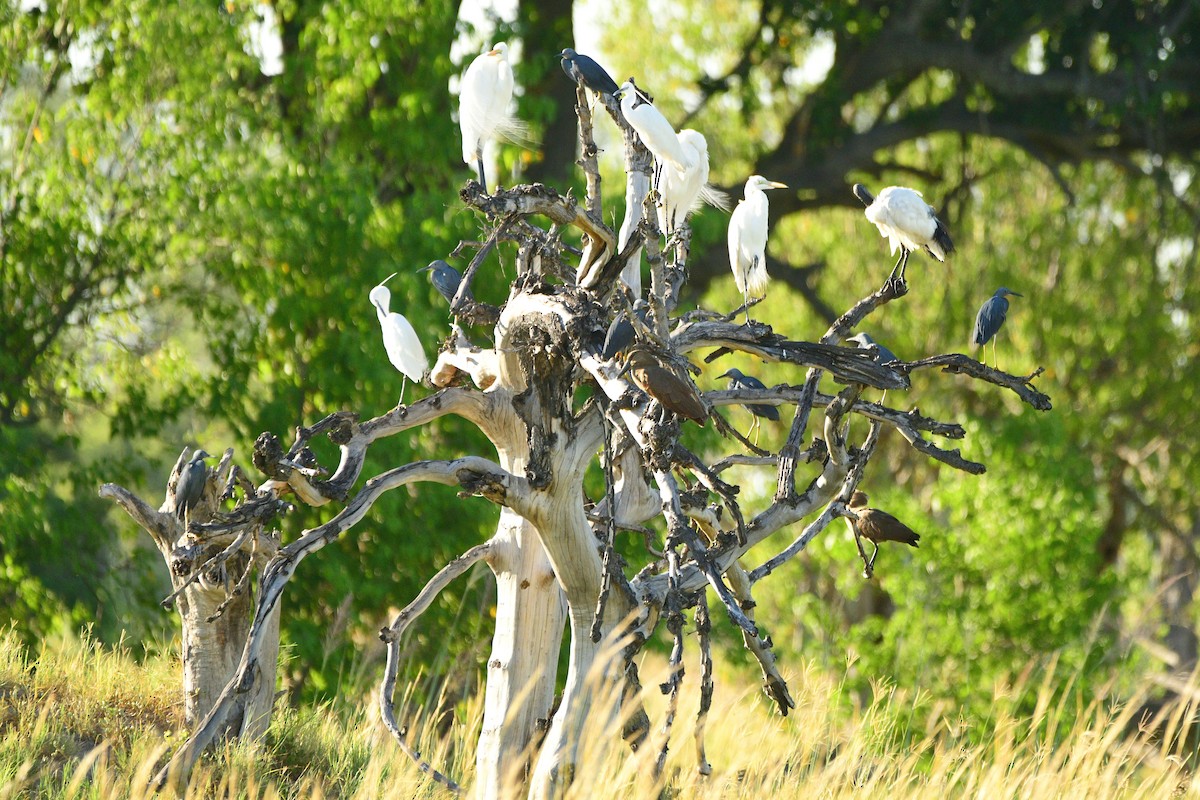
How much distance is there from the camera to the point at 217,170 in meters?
7.42

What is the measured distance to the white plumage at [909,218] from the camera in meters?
4.46

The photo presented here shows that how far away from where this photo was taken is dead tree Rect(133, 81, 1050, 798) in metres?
3.15

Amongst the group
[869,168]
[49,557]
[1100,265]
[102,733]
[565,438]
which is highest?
[869,168]

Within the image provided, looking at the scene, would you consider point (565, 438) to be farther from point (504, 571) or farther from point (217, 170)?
point (217, 170)

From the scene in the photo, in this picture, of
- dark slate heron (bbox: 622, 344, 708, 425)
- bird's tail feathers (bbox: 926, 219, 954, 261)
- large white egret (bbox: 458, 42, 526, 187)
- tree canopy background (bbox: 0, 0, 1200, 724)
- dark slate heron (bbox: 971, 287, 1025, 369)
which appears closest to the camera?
dark slate heron (bbox: 622, 344, 708, 425)

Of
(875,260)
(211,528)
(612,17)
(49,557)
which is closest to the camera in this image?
(211,528)

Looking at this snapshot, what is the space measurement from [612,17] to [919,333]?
5.36 metres

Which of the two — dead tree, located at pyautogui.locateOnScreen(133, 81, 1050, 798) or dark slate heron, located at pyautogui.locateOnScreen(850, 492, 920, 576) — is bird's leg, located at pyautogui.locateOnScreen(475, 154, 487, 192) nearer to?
dead tree, located at pyautogui.locateOnScreen(133, 81, 1050, 798)

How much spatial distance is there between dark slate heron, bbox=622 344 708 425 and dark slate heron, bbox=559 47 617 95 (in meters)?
1.32

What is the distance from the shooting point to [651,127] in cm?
389

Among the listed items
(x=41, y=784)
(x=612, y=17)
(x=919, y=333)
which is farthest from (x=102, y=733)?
(x=612, y=17)

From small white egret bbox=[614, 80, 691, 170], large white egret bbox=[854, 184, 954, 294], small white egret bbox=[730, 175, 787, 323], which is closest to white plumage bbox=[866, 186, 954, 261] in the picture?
large white egret bbox=[854, 184, 954, 294]

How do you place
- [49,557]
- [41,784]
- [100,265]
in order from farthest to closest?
[100,265]
[49,557]
[41,784]

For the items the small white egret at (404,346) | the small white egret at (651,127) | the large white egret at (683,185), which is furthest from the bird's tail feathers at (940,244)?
the small white egret at (404,346)
